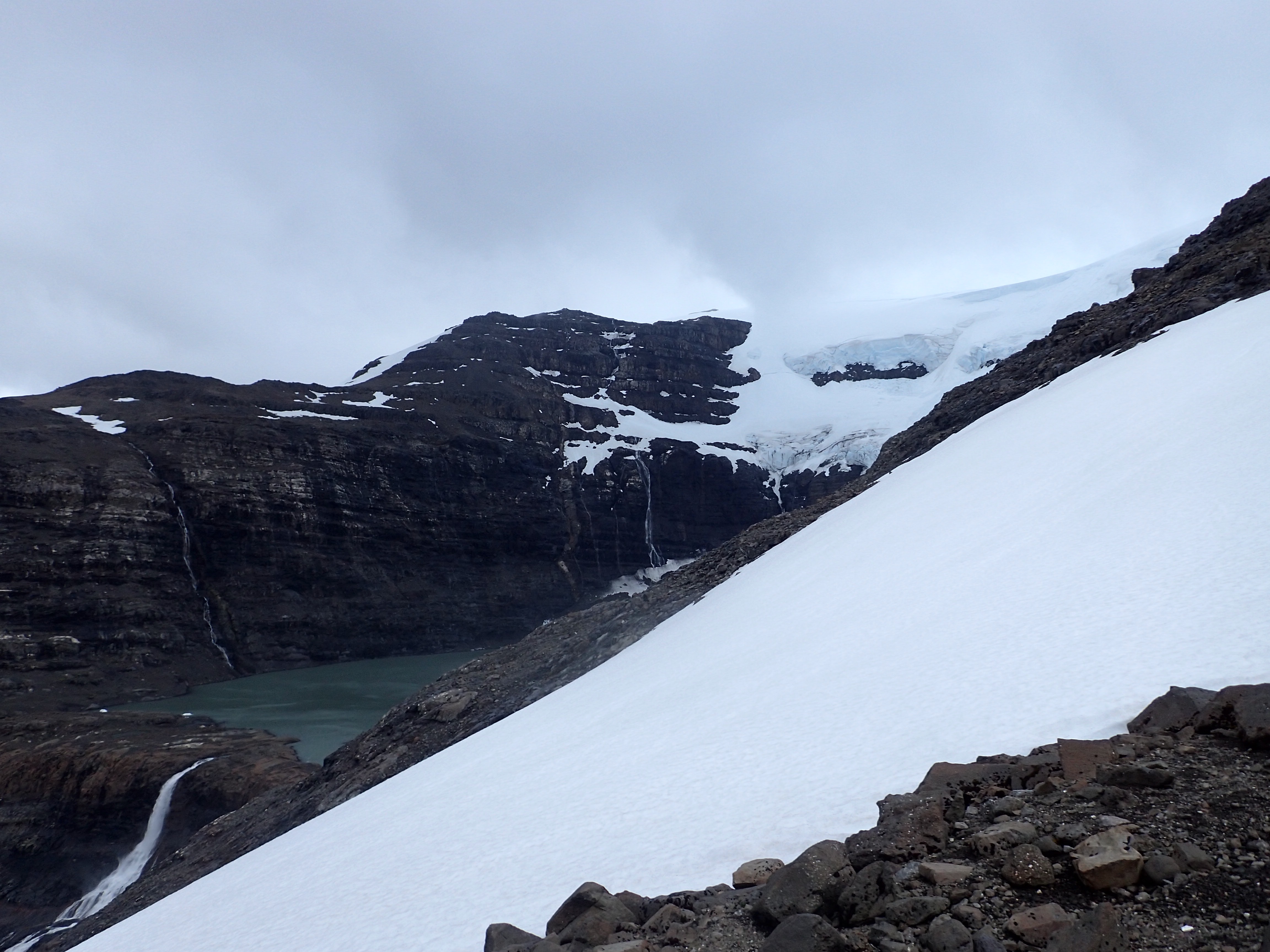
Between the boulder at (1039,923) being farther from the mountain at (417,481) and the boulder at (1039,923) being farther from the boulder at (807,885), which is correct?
the mountain at (417,481)

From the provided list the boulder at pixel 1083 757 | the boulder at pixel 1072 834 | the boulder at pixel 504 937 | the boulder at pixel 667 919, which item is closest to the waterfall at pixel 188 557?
the boulder at pixel 504 937

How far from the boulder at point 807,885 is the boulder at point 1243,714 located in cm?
242

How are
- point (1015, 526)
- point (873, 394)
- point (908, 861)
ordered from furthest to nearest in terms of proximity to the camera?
point (873, 394)
point (1015, 526)
point (908, 861)

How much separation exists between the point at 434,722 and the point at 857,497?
557 inches

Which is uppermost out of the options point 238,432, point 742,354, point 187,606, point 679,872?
point 742,354

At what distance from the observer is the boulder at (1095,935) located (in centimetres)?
317

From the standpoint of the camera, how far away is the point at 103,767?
2725 cm

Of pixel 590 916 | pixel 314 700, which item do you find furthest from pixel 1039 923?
pixel 314 700

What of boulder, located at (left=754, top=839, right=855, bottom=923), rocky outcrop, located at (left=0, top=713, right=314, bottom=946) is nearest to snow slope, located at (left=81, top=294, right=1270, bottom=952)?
boulder, located at (left=754, top=839, right=855, bottom=923)

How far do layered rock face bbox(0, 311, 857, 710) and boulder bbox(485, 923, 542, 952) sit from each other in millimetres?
45079

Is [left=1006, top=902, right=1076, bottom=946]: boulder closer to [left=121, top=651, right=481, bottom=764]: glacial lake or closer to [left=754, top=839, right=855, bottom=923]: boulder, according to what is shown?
[left=754, top=839, right=855, bottom=923]: boulder

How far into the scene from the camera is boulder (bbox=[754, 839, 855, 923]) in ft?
14.1

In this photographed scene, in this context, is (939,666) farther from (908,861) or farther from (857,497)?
(857,497)

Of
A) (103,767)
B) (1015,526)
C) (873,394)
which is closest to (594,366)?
(873,394)
